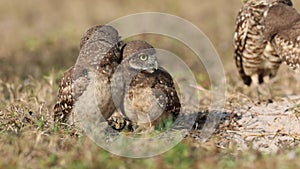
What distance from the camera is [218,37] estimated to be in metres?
11.6

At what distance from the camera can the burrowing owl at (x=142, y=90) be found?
5.09m

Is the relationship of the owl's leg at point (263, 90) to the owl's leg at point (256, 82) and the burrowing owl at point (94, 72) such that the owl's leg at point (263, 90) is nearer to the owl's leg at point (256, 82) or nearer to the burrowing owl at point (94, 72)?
the owl's leg at point (256, 82)

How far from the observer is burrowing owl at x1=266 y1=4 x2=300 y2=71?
6.20 metres

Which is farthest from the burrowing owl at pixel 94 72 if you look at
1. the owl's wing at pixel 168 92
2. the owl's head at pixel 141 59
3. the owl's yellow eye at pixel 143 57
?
the owl's wing at pixel 168 92

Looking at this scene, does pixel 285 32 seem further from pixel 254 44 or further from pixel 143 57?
pixel 143 57

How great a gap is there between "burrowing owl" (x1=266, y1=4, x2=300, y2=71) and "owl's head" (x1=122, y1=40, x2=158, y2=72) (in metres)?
1.63

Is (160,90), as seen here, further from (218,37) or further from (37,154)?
(218,37)

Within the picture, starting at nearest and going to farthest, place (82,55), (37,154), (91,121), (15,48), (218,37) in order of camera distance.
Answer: (37,154) → (91,121) → (82,55) → (15,48) → (218,37)

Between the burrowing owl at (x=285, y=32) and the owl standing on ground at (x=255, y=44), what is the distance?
16 centimetres

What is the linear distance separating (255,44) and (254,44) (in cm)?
1

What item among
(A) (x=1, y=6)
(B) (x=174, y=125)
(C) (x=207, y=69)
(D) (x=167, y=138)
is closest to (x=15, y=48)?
(C) (x=207, y=69)

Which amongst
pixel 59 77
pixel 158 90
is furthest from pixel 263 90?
pixel 158 90

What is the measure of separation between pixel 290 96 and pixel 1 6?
347 inches

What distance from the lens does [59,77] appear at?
7211mm
